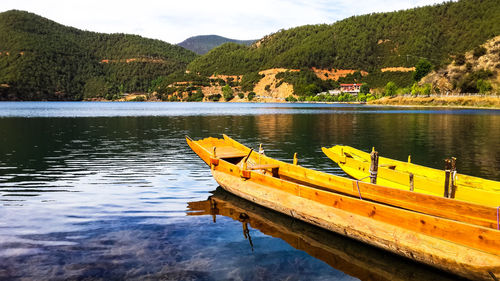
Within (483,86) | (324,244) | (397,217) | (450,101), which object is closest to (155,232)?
(324,244)

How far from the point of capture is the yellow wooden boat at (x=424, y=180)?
1204cm

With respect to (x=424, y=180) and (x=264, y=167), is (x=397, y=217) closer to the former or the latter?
(x=424, y=180)

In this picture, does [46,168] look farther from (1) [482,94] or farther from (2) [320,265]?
(1) [482,94]

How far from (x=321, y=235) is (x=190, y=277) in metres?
4.96

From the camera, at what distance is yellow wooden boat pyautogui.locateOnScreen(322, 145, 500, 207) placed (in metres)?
12.0

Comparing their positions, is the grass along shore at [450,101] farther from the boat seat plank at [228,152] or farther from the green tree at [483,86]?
the boat seat plank at [228,152]

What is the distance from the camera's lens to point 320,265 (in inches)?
383

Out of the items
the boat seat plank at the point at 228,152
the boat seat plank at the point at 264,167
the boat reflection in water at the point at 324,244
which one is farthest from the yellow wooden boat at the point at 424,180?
the boat seat plank at the point at 228,152

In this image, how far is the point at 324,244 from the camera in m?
11.0

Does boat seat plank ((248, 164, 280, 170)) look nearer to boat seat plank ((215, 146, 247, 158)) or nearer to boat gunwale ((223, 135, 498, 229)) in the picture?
boat gunwale ((223, 135, 498, 229))

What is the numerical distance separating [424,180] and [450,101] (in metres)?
125

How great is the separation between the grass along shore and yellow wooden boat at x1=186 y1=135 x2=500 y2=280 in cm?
11158

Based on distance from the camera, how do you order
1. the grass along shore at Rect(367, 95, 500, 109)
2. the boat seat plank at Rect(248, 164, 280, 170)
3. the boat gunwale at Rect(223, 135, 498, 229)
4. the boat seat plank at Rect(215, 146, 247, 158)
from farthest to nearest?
the grass along shore at Rect(367, 95, 500, 109)
the boat seat plank at Rect(215, 146, 247, 158)
the boat seat plank at Rect(248, 164, 280, 170)
the boat gunwale at Rect(223, 135, 498, 229)

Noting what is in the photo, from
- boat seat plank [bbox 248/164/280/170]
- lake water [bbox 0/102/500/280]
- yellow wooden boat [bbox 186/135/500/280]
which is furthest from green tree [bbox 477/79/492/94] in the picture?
yellow wooden boat [bbox 186/135/500/280]
